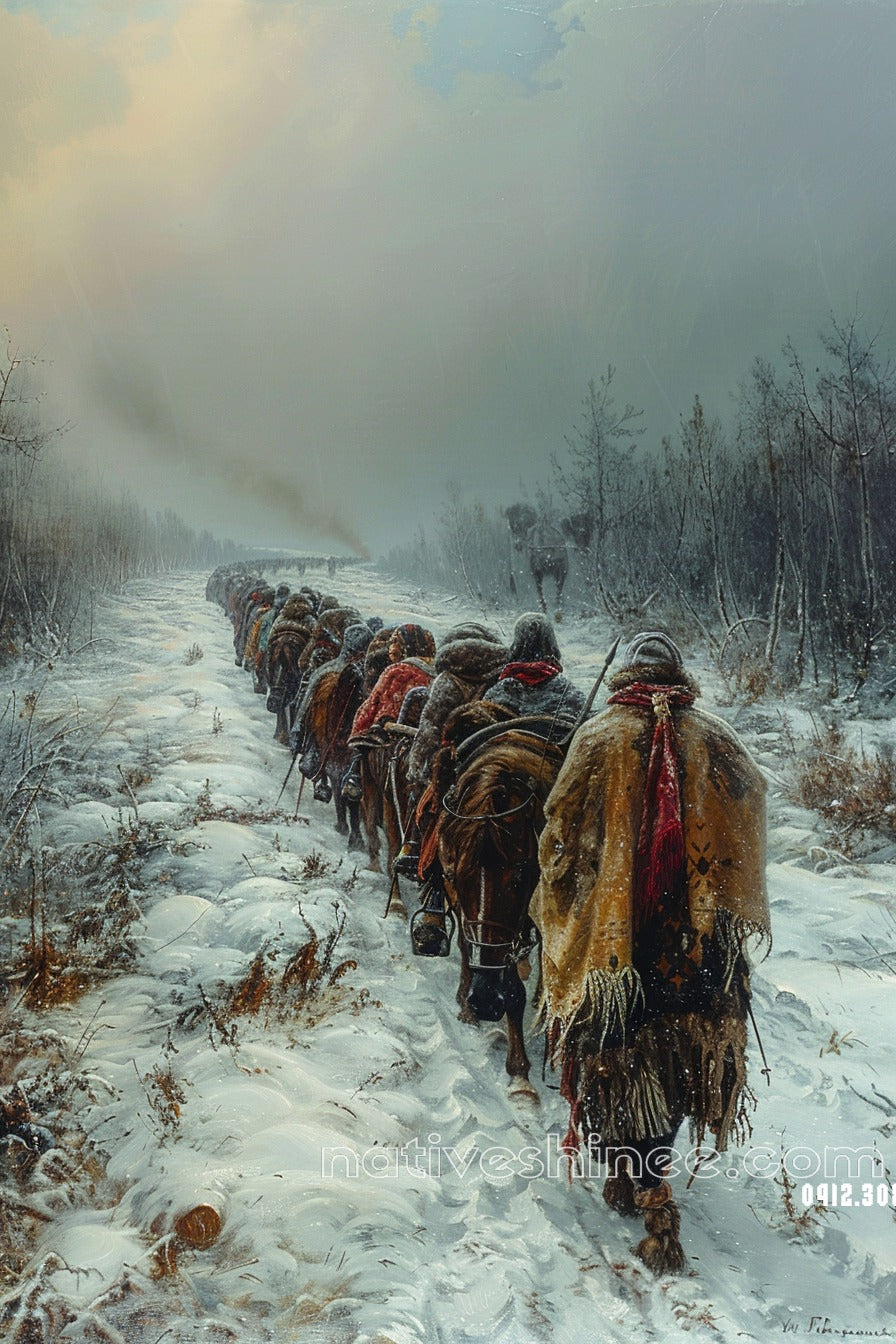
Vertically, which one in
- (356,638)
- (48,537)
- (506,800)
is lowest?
(506,800)

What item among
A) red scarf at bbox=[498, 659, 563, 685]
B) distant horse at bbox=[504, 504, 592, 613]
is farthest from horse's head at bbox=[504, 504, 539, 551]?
red scarf at bbox=[498, 659, 563, 685]

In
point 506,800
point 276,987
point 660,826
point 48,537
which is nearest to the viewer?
point 660,826

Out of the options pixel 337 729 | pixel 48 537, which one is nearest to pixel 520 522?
pixel 337 729

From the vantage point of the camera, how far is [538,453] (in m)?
3.61

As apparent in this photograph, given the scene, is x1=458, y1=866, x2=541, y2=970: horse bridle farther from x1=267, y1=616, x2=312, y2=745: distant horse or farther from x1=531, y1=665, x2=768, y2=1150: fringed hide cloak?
x1=267, y1=616, x2=312, y2=745: distant horse

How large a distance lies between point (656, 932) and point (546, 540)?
1652 millimetres

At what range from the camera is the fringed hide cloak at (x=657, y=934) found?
2.70 metres

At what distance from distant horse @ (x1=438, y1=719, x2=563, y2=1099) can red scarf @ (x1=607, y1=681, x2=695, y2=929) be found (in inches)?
25.2

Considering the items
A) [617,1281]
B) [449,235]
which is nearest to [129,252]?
[449,235]

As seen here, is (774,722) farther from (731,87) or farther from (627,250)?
(731,87)

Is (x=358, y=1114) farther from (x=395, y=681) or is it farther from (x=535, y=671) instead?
(x=395, y=681)

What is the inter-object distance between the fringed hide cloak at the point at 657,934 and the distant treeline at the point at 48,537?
2.25 metres

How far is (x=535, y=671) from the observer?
11.4 ft

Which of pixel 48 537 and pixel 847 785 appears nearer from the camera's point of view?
pixel 847 785
